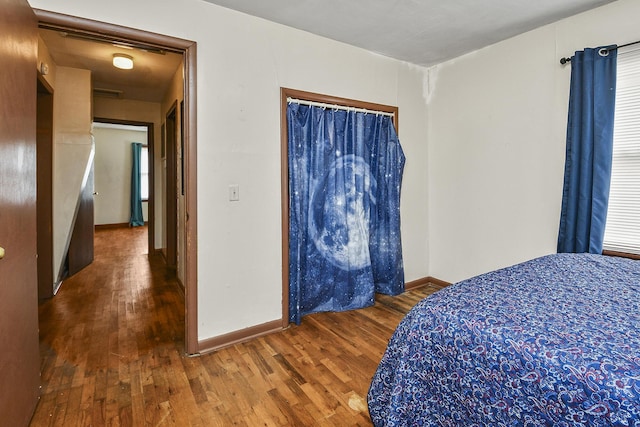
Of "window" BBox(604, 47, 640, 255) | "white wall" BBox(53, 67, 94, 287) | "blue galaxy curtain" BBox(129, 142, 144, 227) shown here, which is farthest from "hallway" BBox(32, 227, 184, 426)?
"blue galaxy curtain" BBox(129, 142, 144, 227)

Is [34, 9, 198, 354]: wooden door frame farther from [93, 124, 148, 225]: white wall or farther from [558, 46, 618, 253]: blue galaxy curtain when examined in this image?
[93, 124, 148, 225]: white wall

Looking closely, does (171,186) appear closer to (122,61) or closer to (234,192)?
(122,61)

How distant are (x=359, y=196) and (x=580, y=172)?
1.63m

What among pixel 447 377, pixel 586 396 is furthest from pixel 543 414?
pixel 447 377

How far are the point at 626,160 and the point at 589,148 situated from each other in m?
0.25

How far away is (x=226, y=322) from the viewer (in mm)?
2346

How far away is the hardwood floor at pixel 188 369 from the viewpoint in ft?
5.33

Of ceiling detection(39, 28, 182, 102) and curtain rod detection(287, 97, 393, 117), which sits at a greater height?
ceiling detection(39, 28, 182, 102)

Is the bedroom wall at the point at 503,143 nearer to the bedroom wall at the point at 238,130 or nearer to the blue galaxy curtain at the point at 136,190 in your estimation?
the bedroom wall at the point at 238,130

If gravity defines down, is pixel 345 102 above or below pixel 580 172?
above

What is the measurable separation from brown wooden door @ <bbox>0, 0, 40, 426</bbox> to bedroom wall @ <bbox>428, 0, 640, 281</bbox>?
3.23 m

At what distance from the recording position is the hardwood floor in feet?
5.33

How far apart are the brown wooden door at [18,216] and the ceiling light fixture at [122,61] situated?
5.22 ft

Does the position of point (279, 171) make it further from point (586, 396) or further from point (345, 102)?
point (586, 396)
